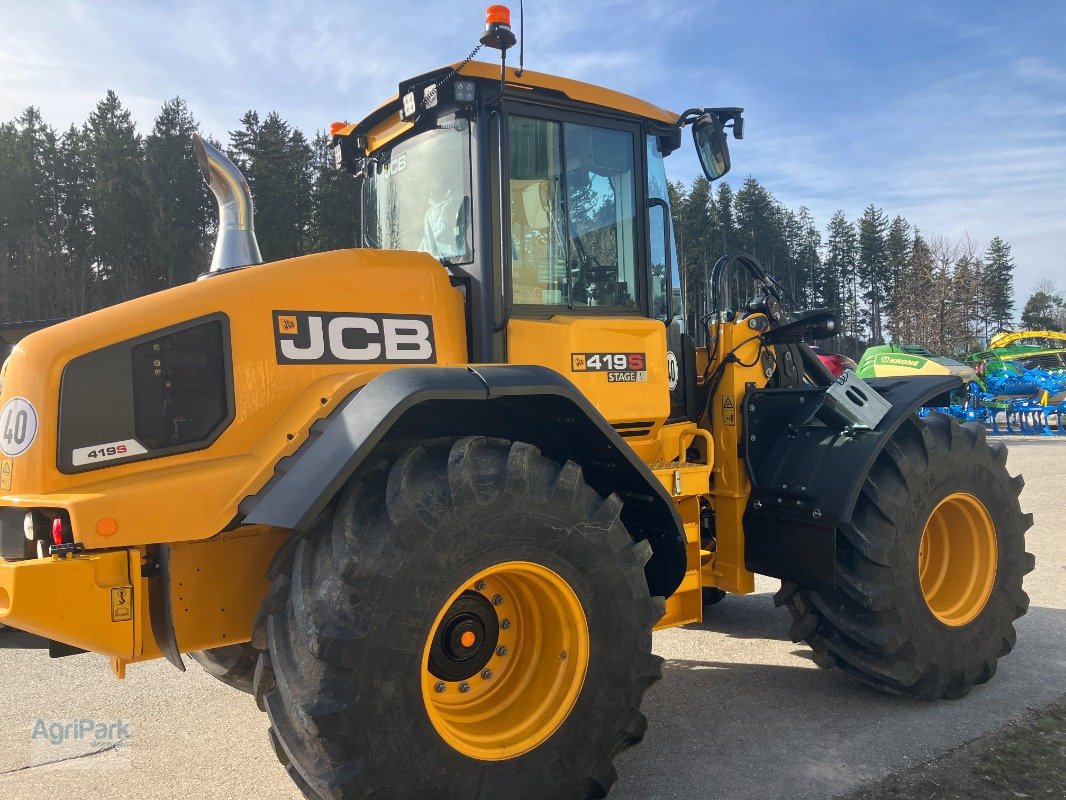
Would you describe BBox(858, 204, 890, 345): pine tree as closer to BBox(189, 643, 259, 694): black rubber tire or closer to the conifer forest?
the conifer forest

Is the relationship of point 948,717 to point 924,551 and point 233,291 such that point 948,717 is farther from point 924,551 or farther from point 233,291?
point 233,291

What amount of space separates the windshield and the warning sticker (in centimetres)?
179

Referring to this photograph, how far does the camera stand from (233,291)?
2.81 metres

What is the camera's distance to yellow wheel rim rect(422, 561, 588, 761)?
279cm

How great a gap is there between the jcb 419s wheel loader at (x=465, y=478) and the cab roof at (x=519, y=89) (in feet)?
0.05

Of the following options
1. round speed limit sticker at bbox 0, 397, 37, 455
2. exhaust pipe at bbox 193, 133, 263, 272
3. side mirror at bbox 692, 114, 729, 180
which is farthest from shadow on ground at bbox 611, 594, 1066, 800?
exhaust pipe at bbox 193, 133, 263, 272

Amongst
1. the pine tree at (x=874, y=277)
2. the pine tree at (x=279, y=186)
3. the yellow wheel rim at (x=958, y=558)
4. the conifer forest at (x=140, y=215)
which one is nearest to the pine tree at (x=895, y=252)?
the pine tree at (x=874, y=277)

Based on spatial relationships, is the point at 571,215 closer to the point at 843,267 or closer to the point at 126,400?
the point at 126,400

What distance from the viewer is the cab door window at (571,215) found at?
3.46 m

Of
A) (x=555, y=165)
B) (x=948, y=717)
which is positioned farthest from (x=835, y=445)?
(x=555, y=165)

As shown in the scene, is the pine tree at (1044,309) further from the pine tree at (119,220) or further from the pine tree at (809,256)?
the pine tree at (119,220)

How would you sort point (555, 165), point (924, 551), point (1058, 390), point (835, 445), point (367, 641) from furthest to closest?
point (1058, 390), point (924, 551), point (835, 445), point (555, 165), point (367, 641)

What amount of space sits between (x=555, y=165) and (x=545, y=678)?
2.19 metres

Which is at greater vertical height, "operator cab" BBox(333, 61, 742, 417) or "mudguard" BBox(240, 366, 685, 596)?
"operator cab" BBox(333, 61, 742, 417)
